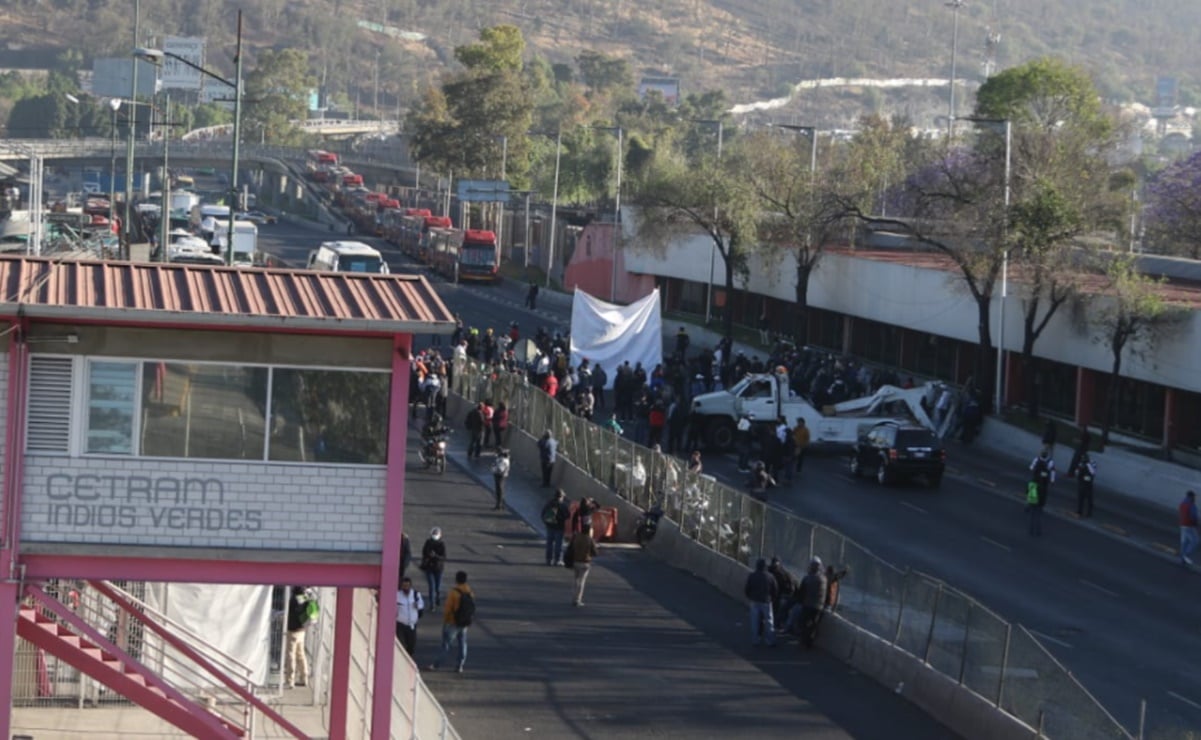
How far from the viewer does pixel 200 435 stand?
14.8m

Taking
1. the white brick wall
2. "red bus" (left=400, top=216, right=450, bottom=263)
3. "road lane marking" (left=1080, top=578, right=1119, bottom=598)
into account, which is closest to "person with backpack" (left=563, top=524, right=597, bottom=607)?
"road lane marking" (left=1080, top=578, right=1119, bottom=598)

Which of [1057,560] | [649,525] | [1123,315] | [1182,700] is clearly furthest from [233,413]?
[1123,315]

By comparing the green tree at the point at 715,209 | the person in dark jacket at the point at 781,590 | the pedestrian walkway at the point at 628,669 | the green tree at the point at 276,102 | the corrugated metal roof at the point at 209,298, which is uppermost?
the green tree at the point at 276,102

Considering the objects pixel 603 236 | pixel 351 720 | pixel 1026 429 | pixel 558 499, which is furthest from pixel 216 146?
pixel 351 720

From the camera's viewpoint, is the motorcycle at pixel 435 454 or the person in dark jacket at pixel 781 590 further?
the motorcycle at pixel 435 454

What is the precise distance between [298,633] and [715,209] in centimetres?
4324

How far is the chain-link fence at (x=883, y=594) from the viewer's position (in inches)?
707

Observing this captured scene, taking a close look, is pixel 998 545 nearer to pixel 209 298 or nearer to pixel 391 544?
pixel 391 544

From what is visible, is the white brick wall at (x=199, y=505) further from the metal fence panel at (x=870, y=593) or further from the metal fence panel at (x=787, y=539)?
the metal fence panel at (x=787, y=539)

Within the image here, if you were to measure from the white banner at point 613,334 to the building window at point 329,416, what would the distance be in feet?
99.8

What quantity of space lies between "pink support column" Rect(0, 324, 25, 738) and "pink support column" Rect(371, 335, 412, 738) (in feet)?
9.42

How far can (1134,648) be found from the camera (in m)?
24.4

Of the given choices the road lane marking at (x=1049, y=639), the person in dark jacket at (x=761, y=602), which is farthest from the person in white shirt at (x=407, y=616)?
the road lane marking at (x=1049, y=639)

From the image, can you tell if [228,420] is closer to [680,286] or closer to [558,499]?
[558,499]
